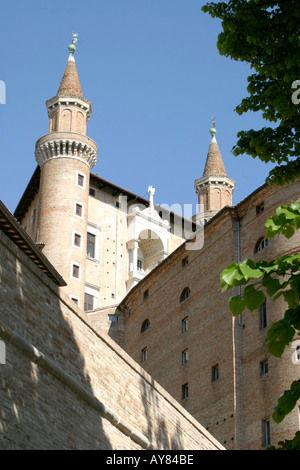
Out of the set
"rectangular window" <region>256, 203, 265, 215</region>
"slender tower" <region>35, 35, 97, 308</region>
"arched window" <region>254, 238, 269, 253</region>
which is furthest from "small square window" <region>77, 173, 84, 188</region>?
"arched window" <region>254, 238, 269, 253</region>

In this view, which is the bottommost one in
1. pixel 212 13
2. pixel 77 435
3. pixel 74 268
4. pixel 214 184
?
pixel 77 435

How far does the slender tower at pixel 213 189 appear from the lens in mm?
57500

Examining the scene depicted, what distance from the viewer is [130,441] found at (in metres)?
17.0

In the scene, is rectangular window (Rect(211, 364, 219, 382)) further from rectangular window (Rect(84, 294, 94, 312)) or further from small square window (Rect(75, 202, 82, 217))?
small square window (Rect(75, 202, 82, 217))

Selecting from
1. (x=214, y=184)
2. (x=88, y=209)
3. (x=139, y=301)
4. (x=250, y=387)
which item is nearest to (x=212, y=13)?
(x=250, y=387)

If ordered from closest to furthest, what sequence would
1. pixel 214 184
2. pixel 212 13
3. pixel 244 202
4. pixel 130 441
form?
pixel 212 13, pixel 130 441, pixel 244 202, pixel 214 184

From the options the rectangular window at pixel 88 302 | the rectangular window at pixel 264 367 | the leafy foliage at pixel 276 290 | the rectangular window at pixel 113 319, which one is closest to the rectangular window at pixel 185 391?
the rectangular window at pixel 264 367

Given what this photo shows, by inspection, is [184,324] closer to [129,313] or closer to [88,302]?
[129,313]

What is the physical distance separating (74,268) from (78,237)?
210cm

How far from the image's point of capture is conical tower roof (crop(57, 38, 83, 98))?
52.3 m

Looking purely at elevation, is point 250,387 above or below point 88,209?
below

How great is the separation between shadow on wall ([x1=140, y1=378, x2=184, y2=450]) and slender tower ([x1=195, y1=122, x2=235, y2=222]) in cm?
3858

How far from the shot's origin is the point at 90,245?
50.8 metres
